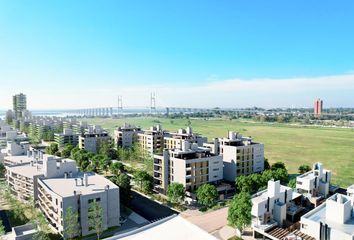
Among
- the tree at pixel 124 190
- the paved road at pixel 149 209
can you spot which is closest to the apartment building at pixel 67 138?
the paved road at pixel 149 209

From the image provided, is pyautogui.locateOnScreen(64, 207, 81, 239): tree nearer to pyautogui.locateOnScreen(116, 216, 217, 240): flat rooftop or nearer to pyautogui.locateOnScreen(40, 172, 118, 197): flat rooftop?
pyautogui.locateOnScreen(40, 172, 118, 197): flat rooftop

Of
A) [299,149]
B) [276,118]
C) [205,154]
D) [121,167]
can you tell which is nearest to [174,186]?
[205,154]

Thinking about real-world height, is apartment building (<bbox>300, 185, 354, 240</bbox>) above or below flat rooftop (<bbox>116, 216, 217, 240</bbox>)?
below

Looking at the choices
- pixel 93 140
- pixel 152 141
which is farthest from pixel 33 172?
pixel 152 141

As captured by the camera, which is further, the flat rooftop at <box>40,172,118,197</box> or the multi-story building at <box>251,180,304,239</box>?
the flat rooftop at <box>40,172,118,197</box>

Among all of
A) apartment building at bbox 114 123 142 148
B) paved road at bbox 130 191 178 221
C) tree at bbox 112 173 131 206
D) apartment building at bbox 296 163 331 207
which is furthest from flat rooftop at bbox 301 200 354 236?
apartment building at bbox 114 123 142 148

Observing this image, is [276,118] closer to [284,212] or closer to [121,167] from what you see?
[121,167]
